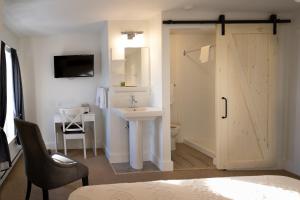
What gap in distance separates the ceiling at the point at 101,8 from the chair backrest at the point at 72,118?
4.90ft

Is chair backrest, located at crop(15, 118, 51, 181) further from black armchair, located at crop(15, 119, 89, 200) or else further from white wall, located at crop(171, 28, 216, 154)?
white wall, located at crop(171, 28, 216, 154)

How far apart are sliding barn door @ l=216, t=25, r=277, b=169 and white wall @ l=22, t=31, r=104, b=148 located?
276 centimetres

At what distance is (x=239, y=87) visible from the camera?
4.47 metres

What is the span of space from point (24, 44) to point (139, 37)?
2.52 metres

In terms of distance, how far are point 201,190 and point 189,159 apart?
2993mm

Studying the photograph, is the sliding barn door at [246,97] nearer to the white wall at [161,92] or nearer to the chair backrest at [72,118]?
the white wall at [161,92]

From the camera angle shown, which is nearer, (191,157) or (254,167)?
(254,167)

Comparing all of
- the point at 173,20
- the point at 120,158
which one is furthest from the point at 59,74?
the point at 173,20

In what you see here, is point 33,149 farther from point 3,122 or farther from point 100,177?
point 100,177

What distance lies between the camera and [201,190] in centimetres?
213

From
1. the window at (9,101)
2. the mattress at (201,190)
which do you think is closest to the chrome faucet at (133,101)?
the window at (9,101)

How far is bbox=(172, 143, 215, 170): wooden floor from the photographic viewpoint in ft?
15.4

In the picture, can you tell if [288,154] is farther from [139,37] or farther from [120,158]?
[139,37]

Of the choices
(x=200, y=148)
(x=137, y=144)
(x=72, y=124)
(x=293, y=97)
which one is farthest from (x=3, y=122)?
(x=293, y=97)
